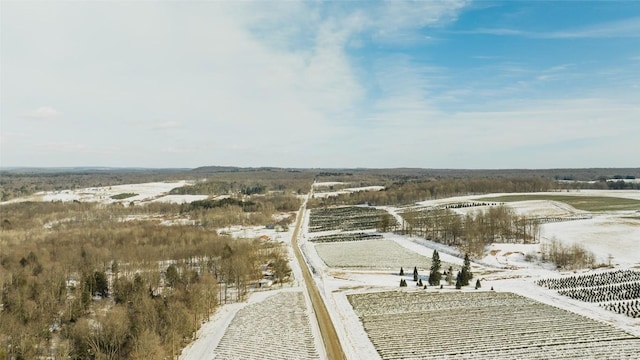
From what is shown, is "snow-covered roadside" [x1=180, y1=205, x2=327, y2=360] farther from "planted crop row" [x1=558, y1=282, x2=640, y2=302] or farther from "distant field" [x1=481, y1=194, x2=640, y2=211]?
"distant field" [x1=481, y1=194, x2=640, y2=211]

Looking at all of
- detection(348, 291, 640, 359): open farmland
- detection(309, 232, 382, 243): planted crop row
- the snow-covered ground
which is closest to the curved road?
the snow-covered ground

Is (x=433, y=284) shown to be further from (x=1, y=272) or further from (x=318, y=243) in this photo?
(x=1, y=272)

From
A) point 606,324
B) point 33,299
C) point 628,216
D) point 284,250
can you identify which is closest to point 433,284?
point 606,324

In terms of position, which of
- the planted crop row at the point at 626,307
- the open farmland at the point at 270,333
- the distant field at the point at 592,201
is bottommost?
the open farmland at the point at 270,333

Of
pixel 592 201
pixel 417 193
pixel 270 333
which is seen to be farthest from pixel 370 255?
pixel 592 201

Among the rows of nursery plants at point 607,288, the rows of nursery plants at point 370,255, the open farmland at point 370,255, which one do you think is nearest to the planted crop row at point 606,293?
the rows of nursery plants at point 607,288

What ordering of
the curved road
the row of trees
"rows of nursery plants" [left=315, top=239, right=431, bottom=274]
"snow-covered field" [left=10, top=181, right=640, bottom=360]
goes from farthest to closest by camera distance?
the row of trees → "rows of nursery plants" [left=315, top=239, right=431, bottom=274] → the curved road → "snow-covered field" [left=10, top=181, right=640, bottom=360]

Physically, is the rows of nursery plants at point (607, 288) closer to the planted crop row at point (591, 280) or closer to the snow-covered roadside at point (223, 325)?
the planted crop row at point (591, 280)
